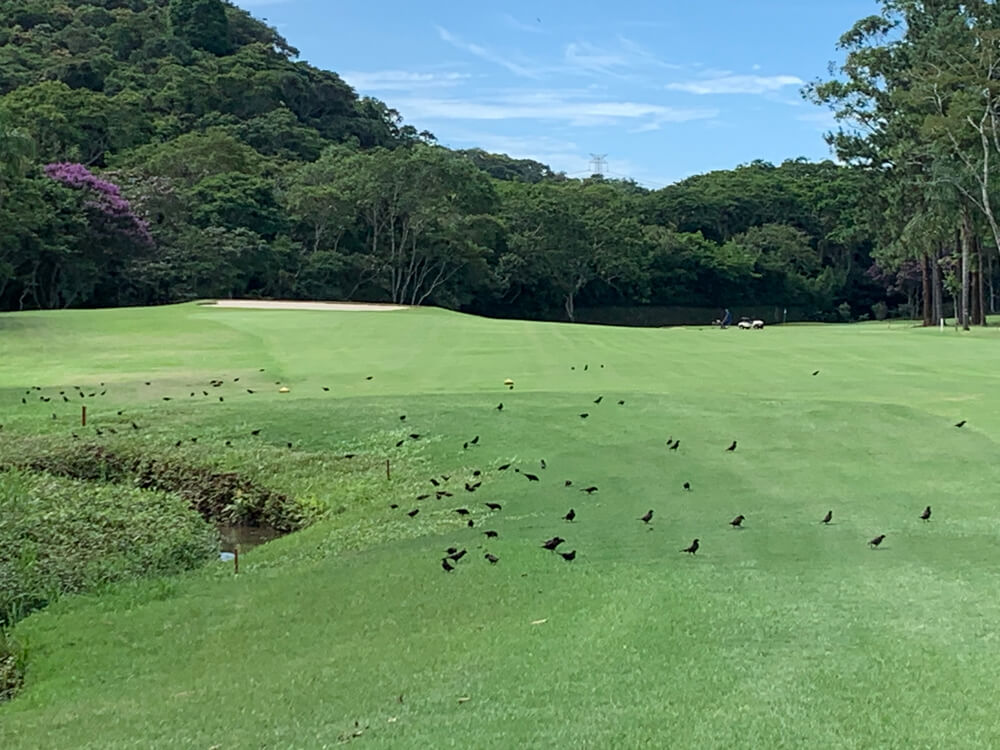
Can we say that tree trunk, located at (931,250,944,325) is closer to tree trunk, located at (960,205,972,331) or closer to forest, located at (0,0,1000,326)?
forest, located at (0,0,1000,326)

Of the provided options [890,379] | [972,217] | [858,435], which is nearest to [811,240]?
[972,217]

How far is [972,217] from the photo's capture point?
4047 cm

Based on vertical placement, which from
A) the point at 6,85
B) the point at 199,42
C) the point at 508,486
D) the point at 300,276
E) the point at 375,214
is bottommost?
the point at 508,486

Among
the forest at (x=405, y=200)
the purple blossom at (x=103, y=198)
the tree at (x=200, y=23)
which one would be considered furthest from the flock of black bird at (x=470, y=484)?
the tree at (x=200, y=23)

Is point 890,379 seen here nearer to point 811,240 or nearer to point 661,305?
point 661,305

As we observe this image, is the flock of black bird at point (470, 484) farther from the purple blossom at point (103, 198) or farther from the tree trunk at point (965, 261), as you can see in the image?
the purple blossom at point (103, 198)

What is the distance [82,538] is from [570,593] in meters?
4.19

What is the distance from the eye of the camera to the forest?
41.1 meters

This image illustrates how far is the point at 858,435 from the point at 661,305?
61458mm

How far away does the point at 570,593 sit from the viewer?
18.5ft

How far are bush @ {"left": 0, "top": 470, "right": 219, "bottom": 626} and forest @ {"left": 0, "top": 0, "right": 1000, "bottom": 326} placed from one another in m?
26.7

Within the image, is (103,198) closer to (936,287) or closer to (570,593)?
(936,287)

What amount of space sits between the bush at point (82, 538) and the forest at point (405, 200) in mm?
26676

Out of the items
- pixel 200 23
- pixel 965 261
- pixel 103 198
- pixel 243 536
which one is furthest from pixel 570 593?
pixel 200 23
